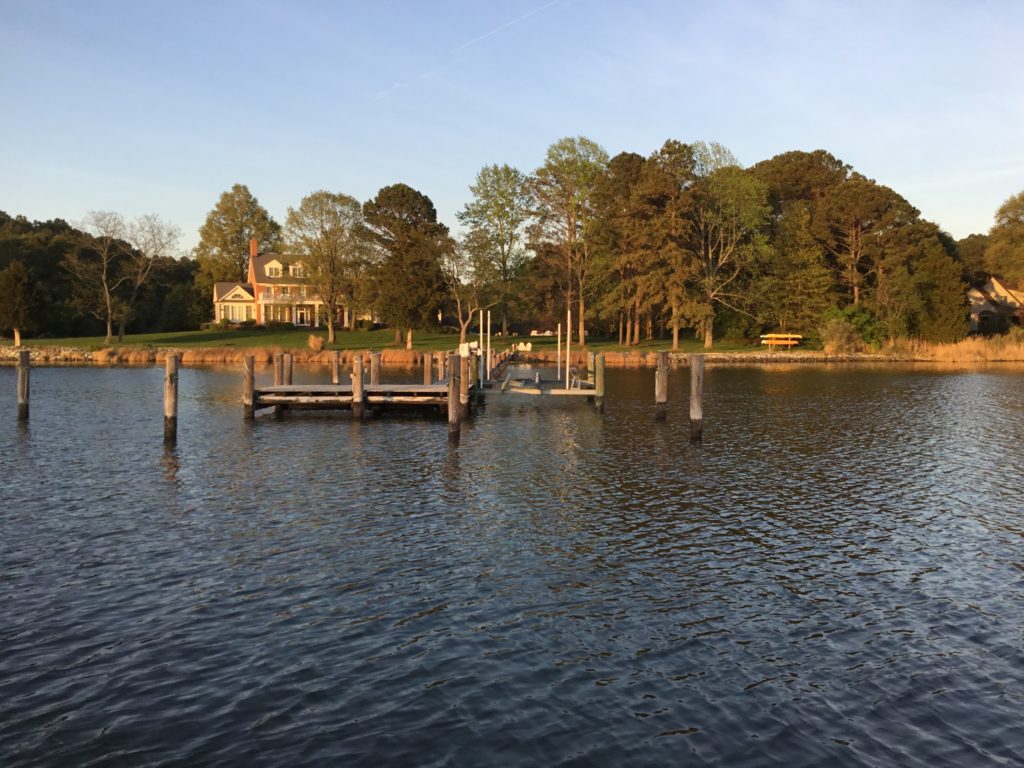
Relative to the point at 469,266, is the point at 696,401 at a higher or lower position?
lower

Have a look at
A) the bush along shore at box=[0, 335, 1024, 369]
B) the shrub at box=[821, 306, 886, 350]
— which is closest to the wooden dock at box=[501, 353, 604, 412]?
the bush along shore at box=[0, 335, 1024, 369]

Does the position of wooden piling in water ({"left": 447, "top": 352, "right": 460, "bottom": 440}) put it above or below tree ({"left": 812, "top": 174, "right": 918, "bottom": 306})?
below

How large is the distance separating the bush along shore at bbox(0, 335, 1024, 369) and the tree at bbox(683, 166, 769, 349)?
6002 mm

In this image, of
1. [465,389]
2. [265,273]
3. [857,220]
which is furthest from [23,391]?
[265,273]

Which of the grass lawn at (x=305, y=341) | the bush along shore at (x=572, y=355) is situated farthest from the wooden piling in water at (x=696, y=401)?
the grass lawn at (x=305, y=341)

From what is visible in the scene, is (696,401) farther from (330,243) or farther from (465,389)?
(330,243)

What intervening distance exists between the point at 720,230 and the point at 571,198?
14077 millimetres

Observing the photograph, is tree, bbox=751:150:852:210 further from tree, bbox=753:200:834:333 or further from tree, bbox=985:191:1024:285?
tree, bbox=985:191:1024:285

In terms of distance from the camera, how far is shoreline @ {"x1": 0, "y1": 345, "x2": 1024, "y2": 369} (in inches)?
2667

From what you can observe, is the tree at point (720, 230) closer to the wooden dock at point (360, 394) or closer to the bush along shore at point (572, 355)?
the bush along shore at point (572, 355)

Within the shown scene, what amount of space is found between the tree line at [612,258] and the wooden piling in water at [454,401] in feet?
143

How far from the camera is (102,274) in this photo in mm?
84125

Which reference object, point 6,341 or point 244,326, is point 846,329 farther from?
point 6,341

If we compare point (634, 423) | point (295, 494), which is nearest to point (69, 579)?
point (295, 494)
